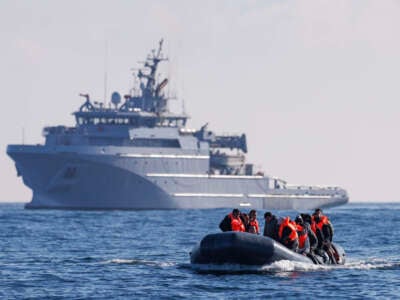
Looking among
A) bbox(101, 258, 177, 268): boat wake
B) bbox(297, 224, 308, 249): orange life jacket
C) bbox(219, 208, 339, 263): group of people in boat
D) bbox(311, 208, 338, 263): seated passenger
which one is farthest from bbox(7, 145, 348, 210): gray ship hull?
bbox(297, 224, 308, 249): orange life jacket

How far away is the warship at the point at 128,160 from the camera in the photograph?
11925cm

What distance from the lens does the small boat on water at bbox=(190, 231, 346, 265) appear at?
131 ft

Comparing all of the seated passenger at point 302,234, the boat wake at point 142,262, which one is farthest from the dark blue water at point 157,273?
the seated passenger at point 302,234

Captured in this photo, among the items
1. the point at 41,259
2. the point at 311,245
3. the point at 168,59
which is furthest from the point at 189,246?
the point at 168,59

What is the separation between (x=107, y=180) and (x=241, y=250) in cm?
8095

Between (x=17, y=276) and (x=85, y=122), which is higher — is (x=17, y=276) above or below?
below

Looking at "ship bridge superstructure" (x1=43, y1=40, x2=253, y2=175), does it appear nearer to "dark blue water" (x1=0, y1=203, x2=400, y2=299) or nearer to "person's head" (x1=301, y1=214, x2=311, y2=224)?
"dark blue water" (x1=0, y1=203, x2=400, y2=299)

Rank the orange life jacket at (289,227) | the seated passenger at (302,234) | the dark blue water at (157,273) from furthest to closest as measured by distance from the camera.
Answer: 1. the seated passenger at (302,234)
2. the orange life jacket at (289,227)
3. the dark blue water at (157,273)

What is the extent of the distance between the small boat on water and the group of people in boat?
0.73 m

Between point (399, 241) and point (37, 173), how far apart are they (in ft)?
204

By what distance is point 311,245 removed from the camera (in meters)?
43.2

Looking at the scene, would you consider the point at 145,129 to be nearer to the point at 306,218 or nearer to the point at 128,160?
the point at 128,160

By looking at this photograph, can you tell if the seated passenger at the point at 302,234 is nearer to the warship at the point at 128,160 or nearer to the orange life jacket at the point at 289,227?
the orange life jacket at the point at 289,227

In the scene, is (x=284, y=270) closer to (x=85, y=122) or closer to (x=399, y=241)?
(x=399, y=241)
